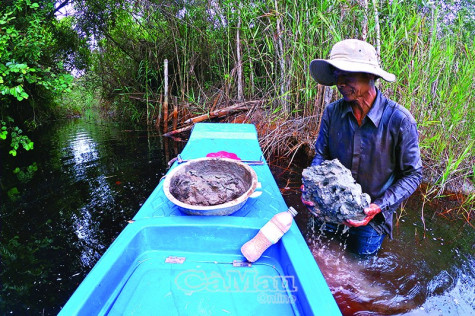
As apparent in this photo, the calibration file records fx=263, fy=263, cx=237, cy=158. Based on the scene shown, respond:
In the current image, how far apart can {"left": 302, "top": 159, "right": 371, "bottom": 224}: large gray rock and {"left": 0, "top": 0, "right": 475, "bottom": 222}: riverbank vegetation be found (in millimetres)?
1769

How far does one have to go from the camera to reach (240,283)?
1.31 m

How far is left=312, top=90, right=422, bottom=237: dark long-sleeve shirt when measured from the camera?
4.73 feet

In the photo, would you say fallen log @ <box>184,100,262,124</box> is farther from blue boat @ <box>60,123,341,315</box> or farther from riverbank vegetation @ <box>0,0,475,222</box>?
blue boat @ <box>60,123,341,315</box>

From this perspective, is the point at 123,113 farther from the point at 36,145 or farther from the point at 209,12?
the point at 209,12

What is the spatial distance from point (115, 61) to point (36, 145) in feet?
12.7

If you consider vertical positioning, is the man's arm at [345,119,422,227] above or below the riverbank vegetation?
below

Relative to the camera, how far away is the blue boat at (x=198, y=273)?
1.11m

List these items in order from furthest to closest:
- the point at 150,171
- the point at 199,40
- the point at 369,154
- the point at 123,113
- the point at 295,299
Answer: the point at 123,113 < the point at 199,40 < the point at 150,171 < the point at 369,154 < the point at 295,299

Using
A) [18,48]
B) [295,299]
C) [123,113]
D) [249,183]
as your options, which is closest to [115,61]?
[123,113]

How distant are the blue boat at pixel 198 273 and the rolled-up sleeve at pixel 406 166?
541 mm

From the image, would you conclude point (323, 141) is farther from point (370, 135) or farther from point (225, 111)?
point (225, 111)

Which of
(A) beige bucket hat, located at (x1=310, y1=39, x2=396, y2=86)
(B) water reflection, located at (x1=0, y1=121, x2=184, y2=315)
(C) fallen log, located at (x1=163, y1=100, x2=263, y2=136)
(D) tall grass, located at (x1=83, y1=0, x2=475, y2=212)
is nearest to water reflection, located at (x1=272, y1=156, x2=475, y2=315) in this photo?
(D) tall grass, located at (x1=83, y1=0, x2=475, y2=212)

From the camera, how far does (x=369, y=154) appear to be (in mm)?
1580

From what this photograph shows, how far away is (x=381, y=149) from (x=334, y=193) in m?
0.40
